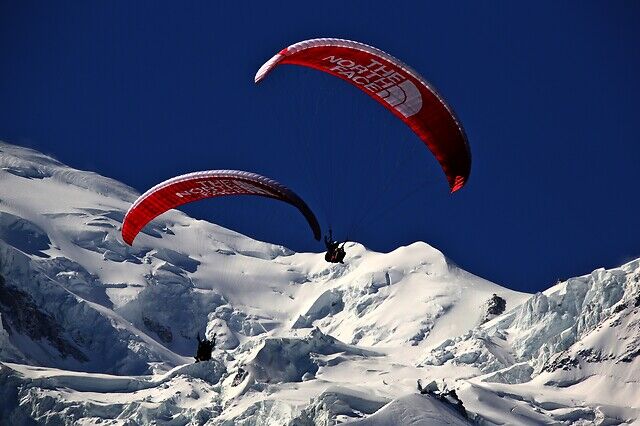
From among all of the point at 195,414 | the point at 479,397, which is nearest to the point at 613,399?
the point at 479,397

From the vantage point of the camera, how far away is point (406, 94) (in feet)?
181

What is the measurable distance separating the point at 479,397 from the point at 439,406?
2093 centimetres

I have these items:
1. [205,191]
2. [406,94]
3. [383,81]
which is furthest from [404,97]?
[205,191]

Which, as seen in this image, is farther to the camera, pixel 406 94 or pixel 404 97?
pixel 404 97

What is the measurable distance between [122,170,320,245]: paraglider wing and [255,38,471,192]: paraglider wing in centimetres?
597

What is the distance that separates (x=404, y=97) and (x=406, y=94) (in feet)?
0.68

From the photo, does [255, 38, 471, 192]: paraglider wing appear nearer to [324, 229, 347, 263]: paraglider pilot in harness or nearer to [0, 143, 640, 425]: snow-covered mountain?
[324, 229, 347, 263]: paraglider pilot in harness

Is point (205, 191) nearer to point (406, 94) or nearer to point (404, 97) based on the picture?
point (404, 97)

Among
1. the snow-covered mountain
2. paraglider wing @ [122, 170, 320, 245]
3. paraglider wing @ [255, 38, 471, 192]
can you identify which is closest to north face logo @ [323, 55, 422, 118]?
paraglider wing @ [255, 38, 471, 192]

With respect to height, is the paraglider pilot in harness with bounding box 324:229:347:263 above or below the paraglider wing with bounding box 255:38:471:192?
below

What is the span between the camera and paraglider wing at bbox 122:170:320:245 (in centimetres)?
5769

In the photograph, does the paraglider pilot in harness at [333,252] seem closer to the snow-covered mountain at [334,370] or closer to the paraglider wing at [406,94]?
the paraglider wing at [406,94]

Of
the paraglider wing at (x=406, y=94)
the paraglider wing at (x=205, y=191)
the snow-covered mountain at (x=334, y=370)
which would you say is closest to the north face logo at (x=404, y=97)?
the paraglider wing at (x=406, y=94)

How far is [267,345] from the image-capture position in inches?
5679
